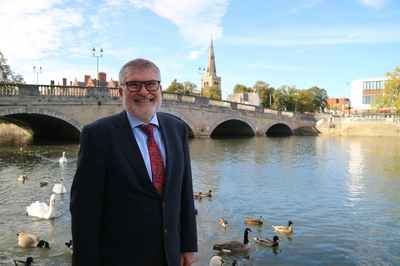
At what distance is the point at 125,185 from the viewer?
2.38 m

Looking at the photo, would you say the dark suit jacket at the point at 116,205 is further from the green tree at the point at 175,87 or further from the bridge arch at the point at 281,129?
the green tree at the point at 175,87

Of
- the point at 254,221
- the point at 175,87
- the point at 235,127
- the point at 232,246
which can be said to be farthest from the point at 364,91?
the point at 232,246

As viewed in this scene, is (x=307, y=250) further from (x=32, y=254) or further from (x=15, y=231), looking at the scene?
(x=15, y=231)

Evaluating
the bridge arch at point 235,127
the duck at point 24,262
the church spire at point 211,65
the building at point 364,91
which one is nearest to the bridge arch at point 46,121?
the bridge arch at point 235,127

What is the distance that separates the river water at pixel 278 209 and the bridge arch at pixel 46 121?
A: 6858mm


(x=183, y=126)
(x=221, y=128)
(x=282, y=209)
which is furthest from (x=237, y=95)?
(x=183, y=126)

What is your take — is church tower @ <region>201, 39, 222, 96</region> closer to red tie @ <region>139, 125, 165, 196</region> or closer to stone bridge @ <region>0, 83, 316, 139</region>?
stone bridge @ <region>0, 83, 316, 139</region>

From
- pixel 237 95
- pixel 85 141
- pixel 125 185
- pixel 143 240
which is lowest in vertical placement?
pixel 143 240

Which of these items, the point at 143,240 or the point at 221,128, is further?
the point at 221,128

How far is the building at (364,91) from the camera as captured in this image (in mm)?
64575

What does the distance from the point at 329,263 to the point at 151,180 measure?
473 cm

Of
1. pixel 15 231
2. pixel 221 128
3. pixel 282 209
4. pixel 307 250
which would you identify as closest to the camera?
pixel 307 250

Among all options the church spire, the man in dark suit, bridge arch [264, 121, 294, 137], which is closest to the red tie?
the man in dark suit

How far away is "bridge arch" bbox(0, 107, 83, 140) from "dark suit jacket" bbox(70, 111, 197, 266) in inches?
883
